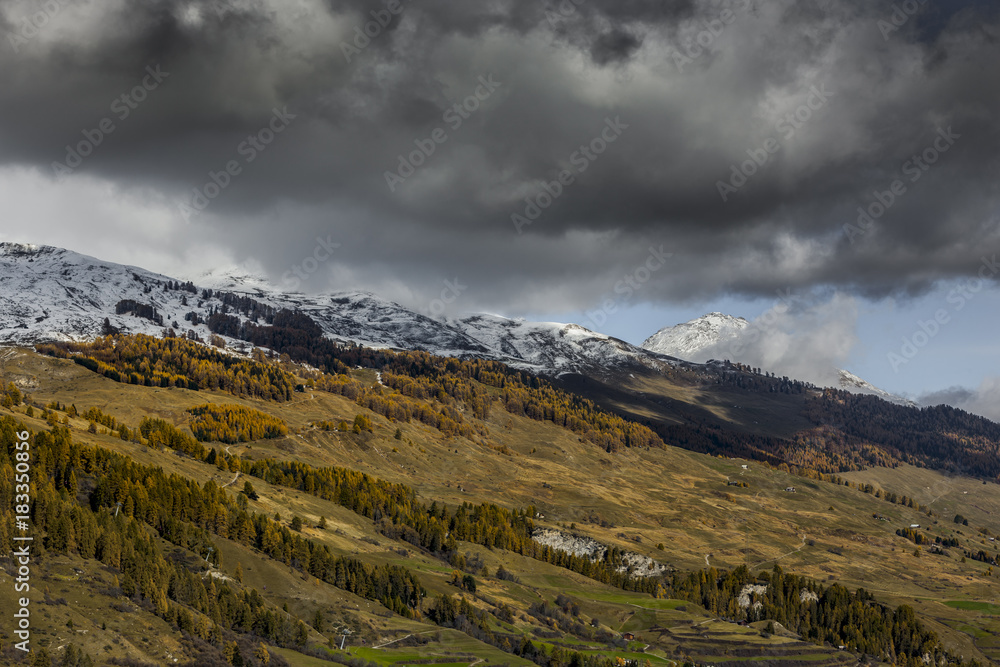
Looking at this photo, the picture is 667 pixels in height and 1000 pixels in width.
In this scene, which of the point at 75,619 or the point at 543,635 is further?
the point at 543,635

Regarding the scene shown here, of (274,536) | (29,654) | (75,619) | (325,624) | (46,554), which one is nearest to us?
(29,654)

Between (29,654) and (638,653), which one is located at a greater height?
(29,654)

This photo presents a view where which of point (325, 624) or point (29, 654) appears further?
point (325, 624)

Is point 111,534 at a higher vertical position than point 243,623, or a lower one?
higher

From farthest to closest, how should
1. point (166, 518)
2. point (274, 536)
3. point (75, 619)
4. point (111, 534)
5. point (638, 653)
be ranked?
point (638, 653)
point (274, 536)
point (166, 518)
point (111, 534)
point (75, 619)

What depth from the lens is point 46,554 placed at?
118m

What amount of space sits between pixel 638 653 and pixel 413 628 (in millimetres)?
64283

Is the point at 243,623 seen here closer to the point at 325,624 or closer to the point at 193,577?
the point at 193,577

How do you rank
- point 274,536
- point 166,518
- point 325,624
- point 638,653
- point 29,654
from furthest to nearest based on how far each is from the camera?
point 638,653, point 274,536, point 166,518, point 325,624, point 29,654

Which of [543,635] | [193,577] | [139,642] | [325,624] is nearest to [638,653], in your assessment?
[543,635]

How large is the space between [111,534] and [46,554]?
Answer: 10447 millimetres

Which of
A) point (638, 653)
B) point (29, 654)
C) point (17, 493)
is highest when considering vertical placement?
point (17, 493)

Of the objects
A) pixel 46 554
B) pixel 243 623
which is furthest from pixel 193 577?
pixel 46 554

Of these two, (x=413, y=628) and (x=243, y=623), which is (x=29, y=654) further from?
(x=413, y=628)
